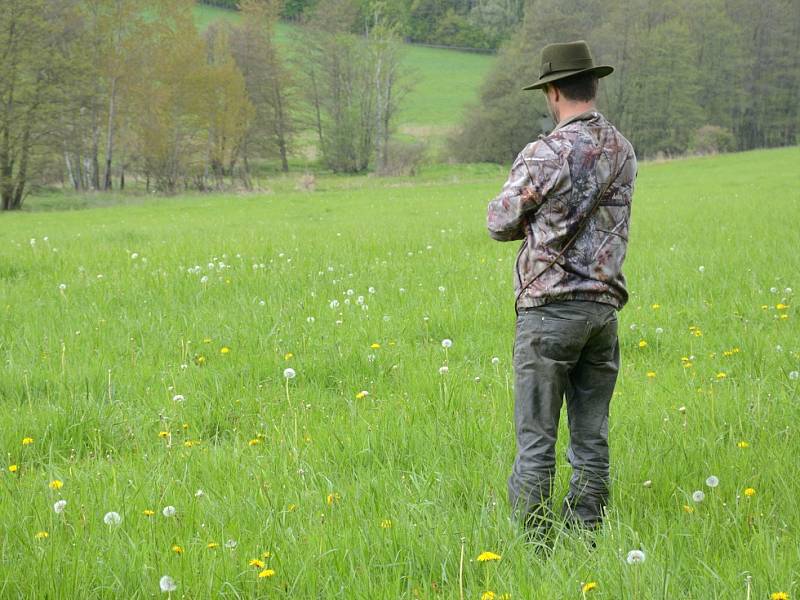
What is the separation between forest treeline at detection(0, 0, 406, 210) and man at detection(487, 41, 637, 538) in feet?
129

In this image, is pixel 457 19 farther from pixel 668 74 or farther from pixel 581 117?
pixel 581 117

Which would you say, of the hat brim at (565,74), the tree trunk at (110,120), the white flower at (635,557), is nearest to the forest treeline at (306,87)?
the tree trunk at (110,120)

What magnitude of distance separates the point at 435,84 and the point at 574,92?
9460 cm

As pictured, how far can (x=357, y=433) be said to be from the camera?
14.5 feet

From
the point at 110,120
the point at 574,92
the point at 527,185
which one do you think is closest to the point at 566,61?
the point at 574,92

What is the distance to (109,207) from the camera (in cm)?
3703

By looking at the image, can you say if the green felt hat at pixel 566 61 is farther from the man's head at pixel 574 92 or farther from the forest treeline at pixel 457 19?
the forest treeline at pixel 457 19

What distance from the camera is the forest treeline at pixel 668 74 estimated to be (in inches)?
2517

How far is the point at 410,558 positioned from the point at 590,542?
770 millimetres

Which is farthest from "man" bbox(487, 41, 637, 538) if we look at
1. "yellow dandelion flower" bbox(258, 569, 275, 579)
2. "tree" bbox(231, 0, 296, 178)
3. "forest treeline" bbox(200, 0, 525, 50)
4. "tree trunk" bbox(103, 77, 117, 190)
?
"forest treeline" bbox(200, 0, 525, 50)

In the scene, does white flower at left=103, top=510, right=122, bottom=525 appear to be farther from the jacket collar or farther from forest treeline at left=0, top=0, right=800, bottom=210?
forest treeline at left=0, top=0, right=800, bottom=210

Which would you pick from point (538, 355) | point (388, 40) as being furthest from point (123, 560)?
point (388, 40)

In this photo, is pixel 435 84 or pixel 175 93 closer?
pixel 175 93

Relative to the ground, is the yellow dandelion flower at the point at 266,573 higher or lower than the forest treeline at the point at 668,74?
lower
